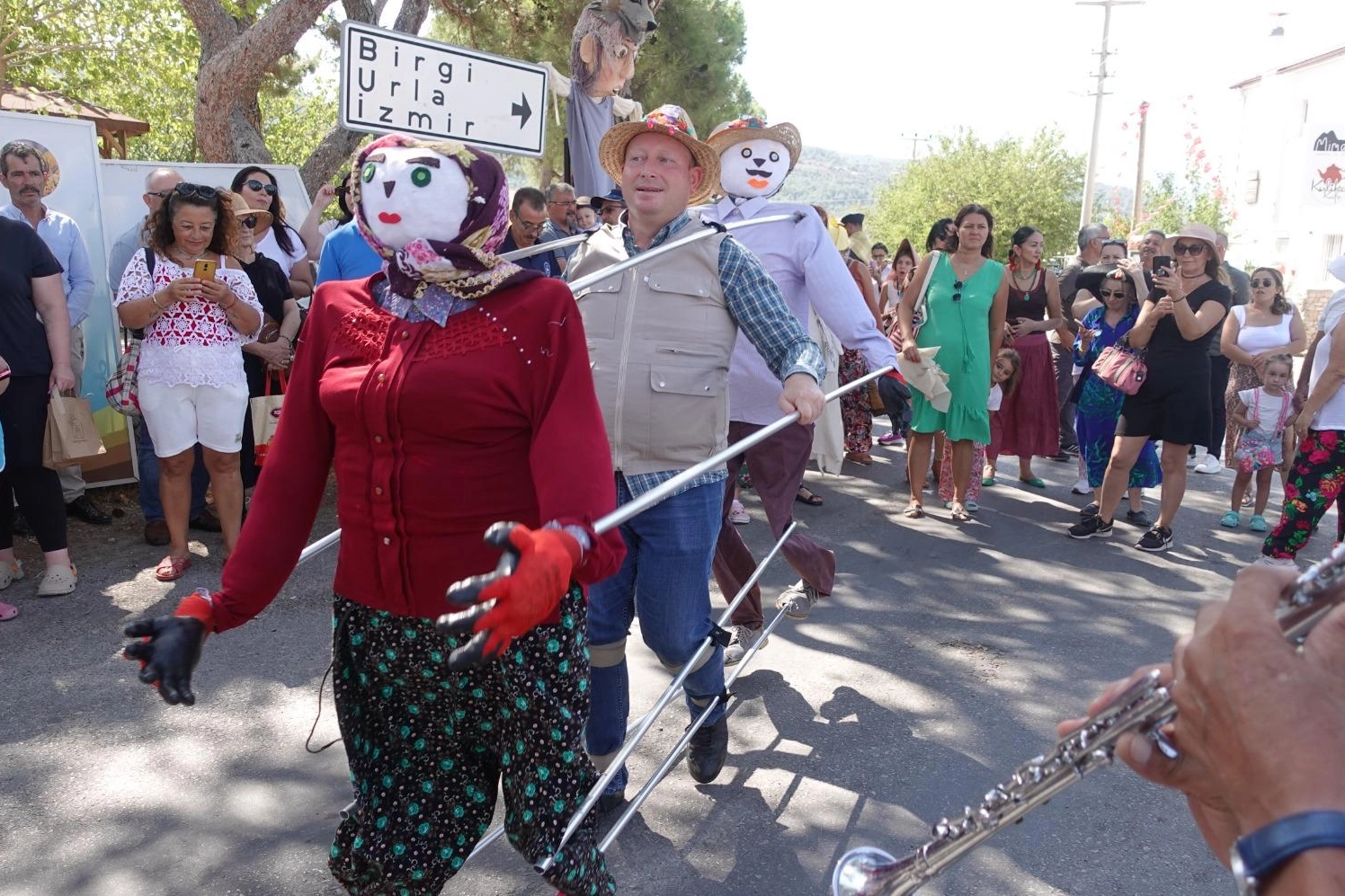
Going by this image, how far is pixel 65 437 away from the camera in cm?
527

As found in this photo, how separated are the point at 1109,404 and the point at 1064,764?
672 centimetres

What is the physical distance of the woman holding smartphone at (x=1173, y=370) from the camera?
6527mm

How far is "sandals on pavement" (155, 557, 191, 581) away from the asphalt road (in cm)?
15

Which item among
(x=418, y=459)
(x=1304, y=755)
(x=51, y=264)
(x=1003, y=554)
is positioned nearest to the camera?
(x=1304, y=755)

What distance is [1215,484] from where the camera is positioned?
8.88 meters

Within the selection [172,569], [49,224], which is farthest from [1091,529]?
[49,224]

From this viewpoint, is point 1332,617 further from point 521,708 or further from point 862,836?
point 862,836

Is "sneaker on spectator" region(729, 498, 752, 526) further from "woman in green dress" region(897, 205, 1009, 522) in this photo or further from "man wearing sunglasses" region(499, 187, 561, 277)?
"man wearing sunglasses" region(499, 187, 561, 277)

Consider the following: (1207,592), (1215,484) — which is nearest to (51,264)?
(1207,592)

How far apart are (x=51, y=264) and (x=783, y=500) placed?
3679mm

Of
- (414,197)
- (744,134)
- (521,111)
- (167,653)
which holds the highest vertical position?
(521,111)

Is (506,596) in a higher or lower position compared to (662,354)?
lower

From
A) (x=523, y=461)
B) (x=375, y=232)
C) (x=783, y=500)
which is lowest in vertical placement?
(x=783, y=500)

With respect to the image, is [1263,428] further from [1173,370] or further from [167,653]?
[167,653]
